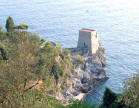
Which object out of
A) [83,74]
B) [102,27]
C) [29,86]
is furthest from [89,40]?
[29,86]

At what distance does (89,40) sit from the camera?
152ft

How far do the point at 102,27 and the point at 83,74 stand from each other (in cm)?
3453

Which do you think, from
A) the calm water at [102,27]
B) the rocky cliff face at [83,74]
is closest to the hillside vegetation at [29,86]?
the rocky cliff face at [83,74]

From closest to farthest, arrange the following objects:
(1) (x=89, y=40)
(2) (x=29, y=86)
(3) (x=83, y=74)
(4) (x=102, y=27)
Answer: (2) (x=29, y=86), (3) (x=83, y=74), (1) (x=89, y=40), (4) (x=102, y=27)

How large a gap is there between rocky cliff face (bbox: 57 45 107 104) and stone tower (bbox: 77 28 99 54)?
47.7 inches

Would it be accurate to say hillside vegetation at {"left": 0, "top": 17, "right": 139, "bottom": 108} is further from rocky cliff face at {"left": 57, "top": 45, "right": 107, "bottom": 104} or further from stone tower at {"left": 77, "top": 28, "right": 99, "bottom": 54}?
stone tower at {"left": 77, "top": 28, "right": 99, "bottom": 54}

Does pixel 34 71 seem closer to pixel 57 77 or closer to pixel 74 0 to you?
pixel 57 77

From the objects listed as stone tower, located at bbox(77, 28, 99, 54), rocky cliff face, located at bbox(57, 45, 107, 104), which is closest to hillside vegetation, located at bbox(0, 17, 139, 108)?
rocky cliff face, located at bbox(57, 45, 107, 104)

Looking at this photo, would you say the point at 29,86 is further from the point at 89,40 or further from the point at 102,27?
the point at 102,27

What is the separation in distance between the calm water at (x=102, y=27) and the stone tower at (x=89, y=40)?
594cm

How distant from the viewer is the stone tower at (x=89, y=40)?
4627 centimetres

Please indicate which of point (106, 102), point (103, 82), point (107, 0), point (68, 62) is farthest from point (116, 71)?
point (107, 0)

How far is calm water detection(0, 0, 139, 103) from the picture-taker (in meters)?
45.8

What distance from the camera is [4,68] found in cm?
1681
